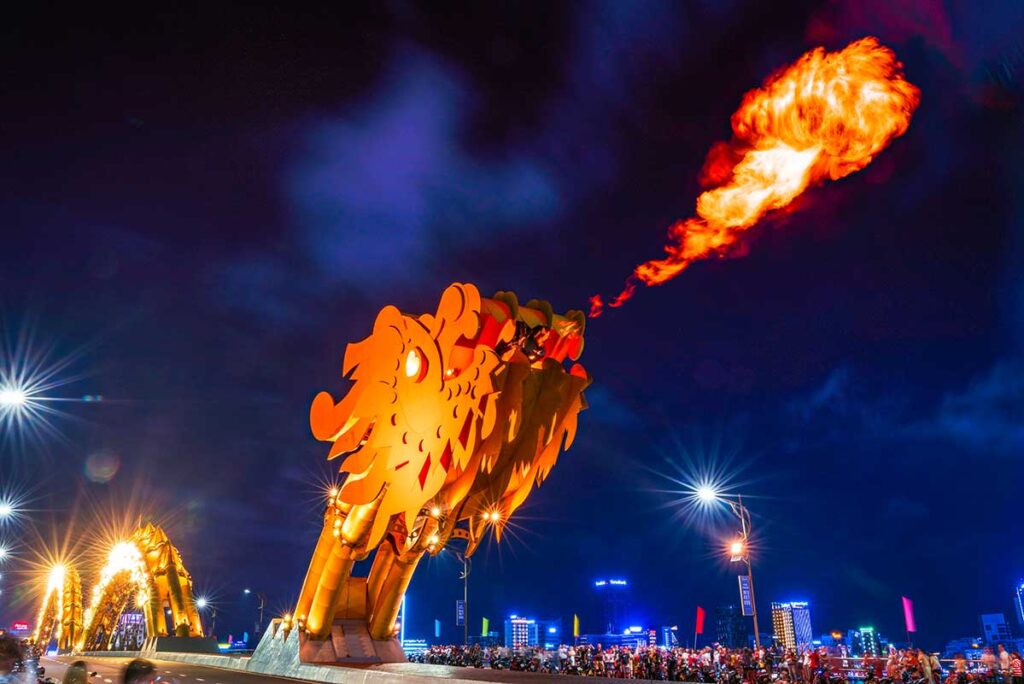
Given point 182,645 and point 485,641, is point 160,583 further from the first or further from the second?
point 485,641

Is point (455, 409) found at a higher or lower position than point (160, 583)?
higher

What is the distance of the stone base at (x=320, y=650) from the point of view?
23.5m

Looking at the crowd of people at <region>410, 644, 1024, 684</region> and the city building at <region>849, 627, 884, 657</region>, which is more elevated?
the crowd of people at <region>410, 644, 1024, 684</region>

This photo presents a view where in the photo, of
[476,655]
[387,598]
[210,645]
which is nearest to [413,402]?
[387,598]

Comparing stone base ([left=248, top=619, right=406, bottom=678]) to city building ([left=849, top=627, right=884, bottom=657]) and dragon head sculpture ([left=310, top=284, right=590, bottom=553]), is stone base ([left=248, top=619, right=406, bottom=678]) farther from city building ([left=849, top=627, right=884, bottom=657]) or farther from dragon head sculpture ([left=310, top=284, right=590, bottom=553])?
city building ([left=849, top=627, right=884, bottom=657])

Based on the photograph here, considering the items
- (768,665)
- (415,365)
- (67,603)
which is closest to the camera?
(415,365)

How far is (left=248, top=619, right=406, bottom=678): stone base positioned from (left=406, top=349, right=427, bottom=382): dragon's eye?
33.3ft

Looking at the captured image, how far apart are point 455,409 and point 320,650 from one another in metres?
11.1

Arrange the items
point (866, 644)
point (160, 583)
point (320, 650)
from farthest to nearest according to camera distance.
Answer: point (866, 644) → point (160, 583) → point (320, 650)

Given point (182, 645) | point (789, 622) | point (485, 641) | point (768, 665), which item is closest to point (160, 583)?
point (182, 645)

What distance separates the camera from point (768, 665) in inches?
884

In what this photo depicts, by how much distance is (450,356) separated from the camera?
1889cm

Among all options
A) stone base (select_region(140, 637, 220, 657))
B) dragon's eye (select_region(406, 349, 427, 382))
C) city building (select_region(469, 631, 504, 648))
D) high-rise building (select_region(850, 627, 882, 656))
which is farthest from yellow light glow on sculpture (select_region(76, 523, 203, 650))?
high-rise building (select_region(850, 627, 882, 656))

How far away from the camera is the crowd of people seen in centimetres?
1809
